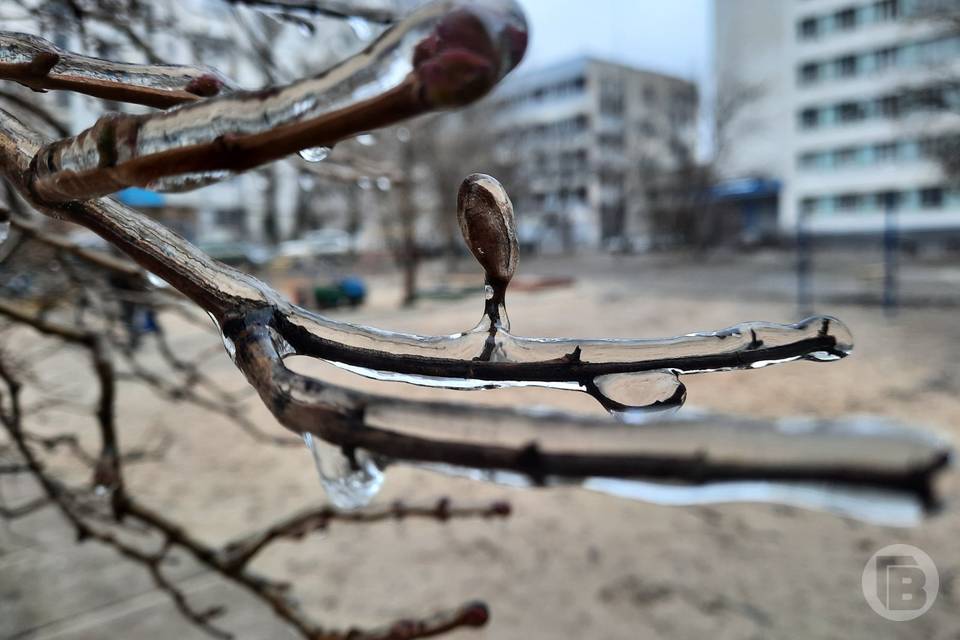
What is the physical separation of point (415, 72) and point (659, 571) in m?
3.08

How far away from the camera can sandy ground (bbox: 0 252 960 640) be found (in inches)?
106

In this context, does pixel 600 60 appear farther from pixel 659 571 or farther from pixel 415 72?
pixel 415 72

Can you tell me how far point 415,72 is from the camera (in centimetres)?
36

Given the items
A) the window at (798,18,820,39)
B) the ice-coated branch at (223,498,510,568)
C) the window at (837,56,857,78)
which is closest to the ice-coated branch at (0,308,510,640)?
the ice-coated branch at (223,498,510,568)

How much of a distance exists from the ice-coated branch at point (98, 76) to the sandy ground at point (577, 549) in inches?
36.7

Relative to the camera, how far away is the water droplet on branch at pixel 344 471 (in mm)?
489

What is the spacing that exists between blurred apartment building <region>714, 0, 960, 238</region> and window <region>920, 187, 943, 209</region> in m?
0.04

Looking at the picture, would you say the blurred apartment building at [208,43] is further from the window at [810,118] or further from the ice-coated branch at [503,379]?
the window at [810,118]

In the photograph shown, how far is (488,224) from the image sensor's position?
0.59 meters

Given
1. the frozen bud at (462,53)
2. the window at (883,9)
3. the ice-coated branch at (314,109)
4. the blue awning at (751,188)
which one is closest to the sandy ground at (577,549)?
the ice-coated branch at (314,109)

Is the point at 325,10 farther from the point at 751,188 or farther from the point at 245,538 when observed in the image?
the point at 751,188

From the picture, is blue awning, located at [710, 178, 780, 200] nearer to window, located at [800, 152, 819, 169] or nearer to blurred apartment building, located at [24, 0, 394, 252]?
window, located at [800, 152, 819, 169]

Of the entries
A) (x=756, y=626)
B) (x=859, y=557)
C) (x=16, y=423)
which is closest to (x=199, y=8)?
(x=16, y=423)

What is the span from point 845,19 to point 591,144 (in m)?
12.2
